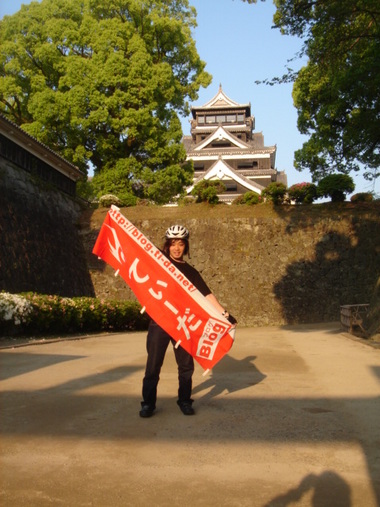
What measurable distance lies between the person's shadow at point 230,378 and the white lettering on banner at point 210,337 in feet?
3.32

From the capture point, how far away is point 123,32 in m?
26.7

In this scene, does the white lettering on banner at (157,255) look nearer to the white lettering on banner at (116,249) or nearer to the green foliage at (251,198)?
the white lettering on banner at (116,249)

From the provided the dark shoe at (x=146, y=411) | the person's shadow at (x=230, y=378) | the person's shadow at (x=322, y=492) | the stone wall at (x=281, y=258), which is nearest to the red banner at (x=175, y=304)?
the dark shoe at (x=146, y=411)

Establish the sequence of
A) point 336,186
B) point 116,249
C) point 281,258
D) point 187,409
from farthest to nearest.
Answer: point 336,186, point 281,258, point 116,249, point 187,409

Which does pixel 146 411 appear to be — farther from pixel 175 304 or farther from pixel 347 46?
pixel 347 46

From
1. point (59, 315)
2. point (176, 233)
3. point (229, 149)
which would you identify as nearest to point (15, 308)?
point (59, 315)

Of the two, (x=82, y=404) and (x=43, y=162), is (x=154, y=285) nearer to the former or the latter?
(x=82, y=404)

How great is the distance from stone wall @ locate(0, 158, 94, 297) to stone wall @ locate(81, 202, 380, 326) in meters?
1.42

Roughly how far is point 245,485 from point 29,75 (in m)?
27.2

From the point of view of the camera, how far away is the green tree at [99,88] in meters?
25.5

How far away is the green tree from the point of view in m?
25.5

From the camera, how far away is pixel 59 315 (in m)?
12.9

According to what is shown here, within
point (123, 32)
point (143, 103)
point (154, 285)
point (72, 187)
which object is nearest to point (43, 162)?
point (72, 187)

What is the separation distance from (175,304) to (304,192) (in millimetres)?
20470
